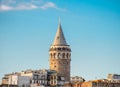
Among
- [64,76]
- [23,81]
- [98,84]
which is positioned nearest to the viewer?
[98,84]

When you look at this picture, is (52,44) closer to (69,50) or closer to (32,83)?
(69,50)

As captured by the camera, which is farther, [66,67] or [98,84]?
[66,67]

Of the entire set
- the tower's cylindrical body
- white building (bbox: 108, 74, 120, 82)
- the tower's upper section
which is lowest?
white building (bbox: 108, 74, 120, 82)

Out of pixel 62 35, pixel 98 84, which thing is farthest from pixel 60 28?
pixel 98 84

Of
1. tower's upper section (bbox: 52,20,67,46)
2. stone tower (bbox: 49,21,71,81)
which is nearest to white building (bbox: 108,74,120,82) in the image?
stone tower (bbox: 49,21,71,81)

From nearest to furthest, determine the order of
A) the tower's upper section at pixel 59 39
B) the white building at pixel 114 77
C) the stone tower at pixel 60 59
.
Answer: the white building at pixel 114 77 < the stone tower at pixel 60 59 < the tower's upper section at pixel 59 39

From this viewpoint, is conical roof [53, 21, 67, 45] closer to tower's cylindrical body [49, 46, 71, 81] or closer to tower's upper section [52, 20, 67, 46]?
tower's upper section [52, 20, 67, 46]

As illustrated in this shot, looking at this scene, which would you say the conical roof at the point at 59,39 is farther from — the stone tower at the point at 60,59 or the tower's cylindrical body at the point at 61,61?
the tower's cylindrical body at the point at 61,61

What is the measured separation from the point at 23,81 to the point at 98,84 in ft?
52.6

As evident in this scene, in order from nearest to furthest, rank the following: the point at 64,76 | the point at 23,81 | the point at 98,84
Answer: the point at 98,84
the point at 23,81
the point at 64,76

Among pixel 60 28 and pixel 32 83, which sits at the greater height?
pixel 60 28

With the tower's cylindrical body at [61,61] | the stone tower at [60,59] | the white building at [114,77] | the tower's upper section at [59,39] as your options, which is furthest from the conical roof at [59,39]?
the white building at [114,77]

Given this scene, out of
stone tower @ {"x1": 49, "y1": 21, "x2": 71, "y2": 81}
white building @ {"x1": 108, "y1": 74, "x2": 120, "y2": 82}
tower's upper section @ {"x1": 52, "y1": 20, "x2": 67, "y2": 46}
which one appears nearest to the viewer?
white building @ {"x1": 108, "y1": 74, "x2": 120, "y2": 82}

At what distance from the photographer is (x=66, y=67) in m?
105
